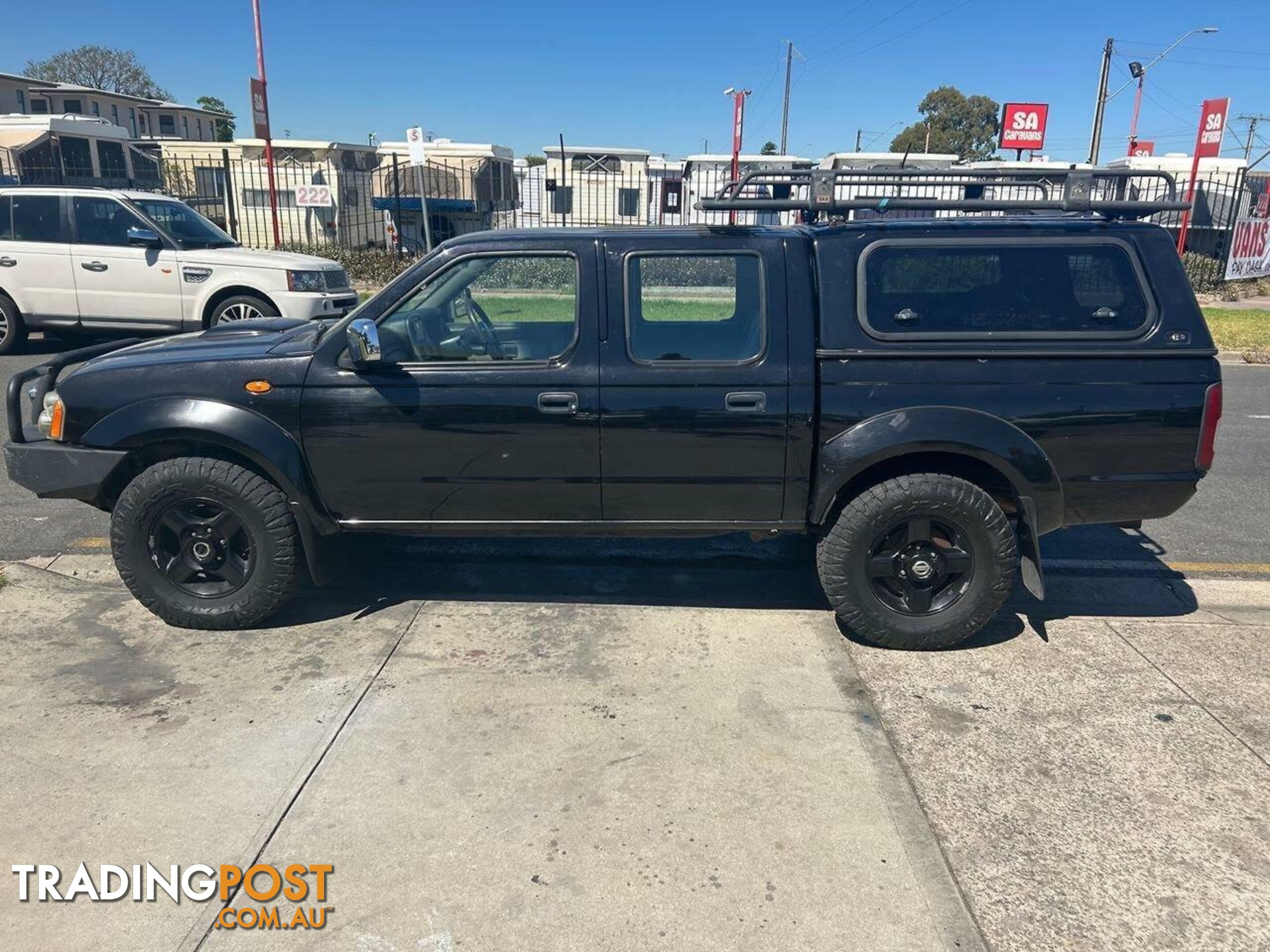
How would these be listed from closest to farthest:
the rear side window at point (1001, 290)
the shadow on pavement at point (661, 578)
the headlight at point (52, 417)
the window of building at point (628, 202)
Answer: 1. the rear side window at point (1001, 290)
2. the headlight at point (52, 417)
3. the shadow on pavement at point (661, 578)
4. the window of building at point (628, 202)

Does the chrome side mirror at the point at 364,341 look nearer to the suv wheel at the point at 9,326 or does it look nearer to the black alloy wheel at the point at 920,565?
the black alloy wheel at the point at 920,565

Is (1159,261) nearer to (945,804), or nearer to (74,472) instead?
(945,804)

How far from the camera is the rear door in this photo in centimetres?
1034

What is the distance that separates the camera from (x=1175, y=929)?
251 cm

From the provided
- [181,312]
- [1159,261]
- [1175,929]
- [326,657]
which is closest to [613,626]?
[326,657]

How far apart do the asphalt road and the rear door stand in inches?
195

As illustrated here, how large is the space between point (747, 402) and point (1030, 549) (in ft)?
4.66

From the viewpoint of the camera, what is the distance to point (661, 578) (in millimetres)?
4902

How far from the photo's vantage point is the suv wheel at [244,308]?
10234mm

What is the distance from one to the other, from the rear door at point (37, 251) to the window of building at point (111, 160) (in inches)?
448

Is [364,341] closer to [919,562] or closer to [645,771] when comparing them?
[645,771]

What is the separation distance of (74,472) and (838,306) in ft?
11.3

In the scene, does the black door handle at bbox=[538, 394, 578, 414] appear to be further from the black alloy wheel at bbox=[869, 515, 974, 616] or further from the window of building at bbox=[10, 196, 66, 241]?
the window of building at bbox=[10, 196, 66, 241]

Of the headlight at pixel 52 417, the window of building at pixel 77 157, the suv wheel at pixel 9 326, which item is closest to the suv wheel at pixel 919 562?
the headlight at pixel 52 417
